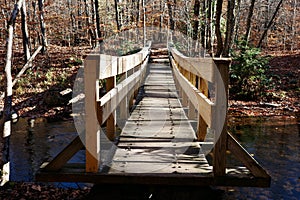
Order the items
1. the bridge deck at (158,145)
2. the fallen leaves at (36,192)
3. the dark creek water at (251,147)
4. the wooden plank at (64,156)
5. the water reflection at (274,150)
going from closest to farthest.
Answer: the wooden plank at (64,156)
the bridge deck at (158,145)
the fallen leaves at (36,192)
the water reflection at (274,150)
the dark creek water at (251,147)

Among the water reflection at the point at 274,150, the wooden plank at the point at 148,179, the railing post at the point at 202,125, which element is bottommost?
the water reflection at the point at 274,150

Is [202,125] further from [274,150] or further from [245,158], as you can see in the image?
[274,150]

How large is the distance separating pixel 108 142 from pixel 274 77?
1571cm

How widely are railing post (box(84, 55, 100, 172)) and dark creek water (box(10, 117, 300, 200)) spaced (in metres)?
3.21

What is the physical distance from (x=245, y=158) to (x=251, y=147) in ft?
17.3

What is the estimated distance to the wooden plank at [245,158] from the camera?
313 centimetres

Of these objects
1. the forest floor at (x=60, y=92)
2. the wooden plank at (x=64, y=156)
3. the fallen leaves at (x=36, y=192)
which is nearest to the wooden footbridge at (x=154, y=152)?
the wooden plank at (x=64, y=156)

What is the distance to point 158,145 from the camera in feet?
14.8

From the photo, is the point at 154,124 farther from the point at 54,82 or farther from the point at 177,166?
the point at 54,82

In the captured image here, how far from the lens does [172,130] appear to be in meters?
5.30

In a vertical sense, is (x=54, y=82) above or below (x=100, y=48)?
below

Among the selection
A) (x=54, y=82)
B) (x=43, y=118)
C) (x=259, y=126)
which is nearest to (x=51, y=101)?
(x=43, y=118)

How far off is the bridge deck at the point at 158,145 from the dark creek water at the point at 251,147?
1.58 meters

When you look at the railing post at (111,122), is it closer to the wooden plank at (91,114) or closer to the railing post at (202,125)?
the railing post at (202,125)
